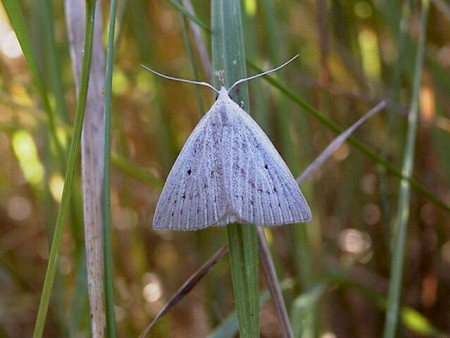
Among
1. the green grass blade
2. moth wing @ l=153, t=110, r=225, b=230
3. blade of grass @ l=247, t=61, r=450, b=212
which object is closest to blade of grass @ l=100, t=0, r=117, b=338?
the green grass blade

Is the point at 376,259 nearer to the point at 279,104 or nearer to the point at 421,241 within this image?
the point at 421,241

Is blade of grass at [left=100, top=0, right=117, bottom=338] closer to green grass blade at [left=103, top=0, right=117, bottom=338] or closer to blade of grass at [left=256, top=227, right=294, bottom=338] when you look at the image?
green grass blade at [left=103, top=0, right=117, bottom=338]

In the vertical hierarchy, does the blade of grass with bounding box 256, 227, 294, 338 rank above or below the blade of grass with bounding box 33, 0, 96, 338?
below

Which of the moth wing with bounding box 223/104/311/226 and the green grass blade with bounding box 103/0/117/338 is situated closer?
the green grass blade with bounding box 103/0/117/338

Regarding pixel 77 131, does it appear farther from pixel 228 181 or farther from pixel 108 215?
pixel 228 181

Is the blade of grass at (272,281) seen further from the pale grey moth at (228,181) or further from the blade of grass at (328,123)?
the blade of grass at (328,123)

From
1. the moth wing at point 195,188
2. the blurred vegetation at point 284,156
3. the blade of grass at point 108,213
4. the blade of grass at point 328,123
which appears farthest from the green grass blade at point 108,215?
the blurred vegetation at point 284,156

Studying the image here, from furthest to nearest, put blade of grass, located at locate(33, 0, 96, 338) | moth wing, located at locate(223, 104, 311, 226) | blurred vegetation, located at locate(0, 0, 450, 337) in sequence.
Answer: blurred vegetation, located at locate(0, 0, 450, 337), moth wing, located at locate(223, 104, 311, 226), blade of grass, located at locate(33, 0, 96, 338)
